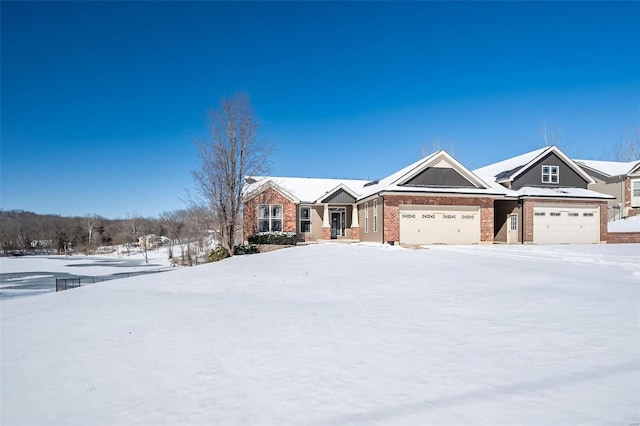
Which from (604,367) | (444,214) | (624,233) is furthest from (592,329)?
Answer: (624,233)

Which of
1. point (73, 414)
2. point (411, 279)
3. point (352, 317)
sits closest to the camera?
point (73, 414)

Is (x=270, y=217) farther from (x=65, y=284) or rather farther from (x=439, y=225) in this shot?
(x=65, y=284)

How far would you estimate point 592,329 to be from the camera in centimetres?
598

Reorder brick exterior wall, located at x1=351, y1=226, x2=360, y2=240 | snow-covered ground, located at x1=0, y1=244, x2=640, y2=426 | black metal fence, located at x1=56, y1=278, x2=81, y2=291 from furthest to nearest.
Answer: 1. brick exterior wall, located at x1=351, y1=226, x2=360, y2=240
2. black metal fence, located at x1=56, y1=278, x2=81, y2=291
3. snow-covered ground, located at x1=0, y1=244, x2=640, y2=426

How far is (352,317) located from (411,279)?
427 cm

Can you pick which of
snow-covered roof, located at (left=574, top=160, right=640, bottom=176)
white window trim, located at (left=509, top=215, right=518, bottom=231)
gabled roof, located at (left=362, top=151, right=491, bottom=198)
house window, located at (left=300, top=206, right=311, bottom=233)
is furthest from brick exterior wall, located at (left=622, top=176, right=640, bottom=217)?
house window, located at (left=300, top=206, right=311, bottom=233)

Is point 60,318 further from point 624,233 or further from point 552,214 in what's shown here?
point 624,233

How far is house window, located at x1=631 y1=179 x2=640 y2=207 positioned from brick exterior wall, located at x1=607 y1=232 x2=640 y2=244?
10074mm

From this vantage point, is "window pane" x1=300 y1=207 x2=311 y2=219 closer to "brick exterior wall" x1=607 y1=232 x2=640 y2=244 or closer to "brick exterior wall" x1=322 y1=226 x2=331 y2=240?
"brick exterior wall" x1=322 y1=226 x2=331 y2=240

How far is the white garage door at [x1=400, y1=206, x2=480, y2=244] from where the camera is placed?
71.8 ft

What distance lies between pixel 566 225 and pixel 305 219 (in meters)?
17.7

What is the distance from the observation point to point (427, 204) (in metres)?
22.0

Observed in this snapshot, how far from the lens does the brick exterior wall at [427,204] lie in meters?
21.5

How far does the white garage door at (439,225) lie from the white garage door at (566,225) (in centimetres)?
458
